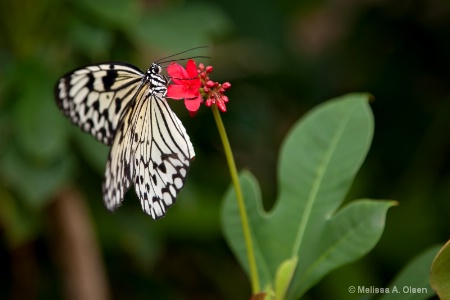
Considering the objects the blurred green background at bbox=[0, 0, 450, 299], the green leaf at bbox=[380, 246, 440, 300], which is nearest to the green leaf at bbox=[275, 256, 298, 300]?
the green leaf at bbox=[380, 246, 440, 300]

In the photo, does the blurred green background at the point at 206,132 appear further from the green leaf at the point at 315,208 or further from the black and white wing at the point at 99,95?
the green leaf at the point at 315,208

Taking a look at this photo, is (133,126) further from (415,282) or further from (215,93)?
(415,282)

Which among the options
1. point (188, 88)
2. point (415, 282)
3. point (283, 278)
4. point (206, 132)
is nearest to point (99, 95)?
point (188, 88)

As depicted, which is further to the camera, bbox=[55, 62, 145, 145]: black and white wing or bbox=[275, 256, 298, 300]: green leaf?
bbox=[55, 62, 145, 145]: black and white wing

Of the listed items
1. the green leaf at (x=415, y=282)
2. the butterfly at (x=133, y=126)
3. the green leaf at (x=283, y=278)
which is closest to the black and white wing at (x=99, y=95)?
the butterfly at (x=133, y=126)

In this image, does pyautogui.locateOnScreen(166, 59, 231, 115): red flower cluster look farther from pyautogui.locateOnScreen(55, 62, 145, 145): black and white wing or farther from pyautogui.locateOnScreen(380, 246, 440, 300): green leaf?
pyautogui.locateOnScreen(380, 246, 440, 300): green leaf

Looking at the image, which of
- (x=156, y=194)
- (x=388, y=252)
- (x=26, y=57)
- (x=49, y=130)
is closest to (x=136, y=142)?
(x=156, y=194)
